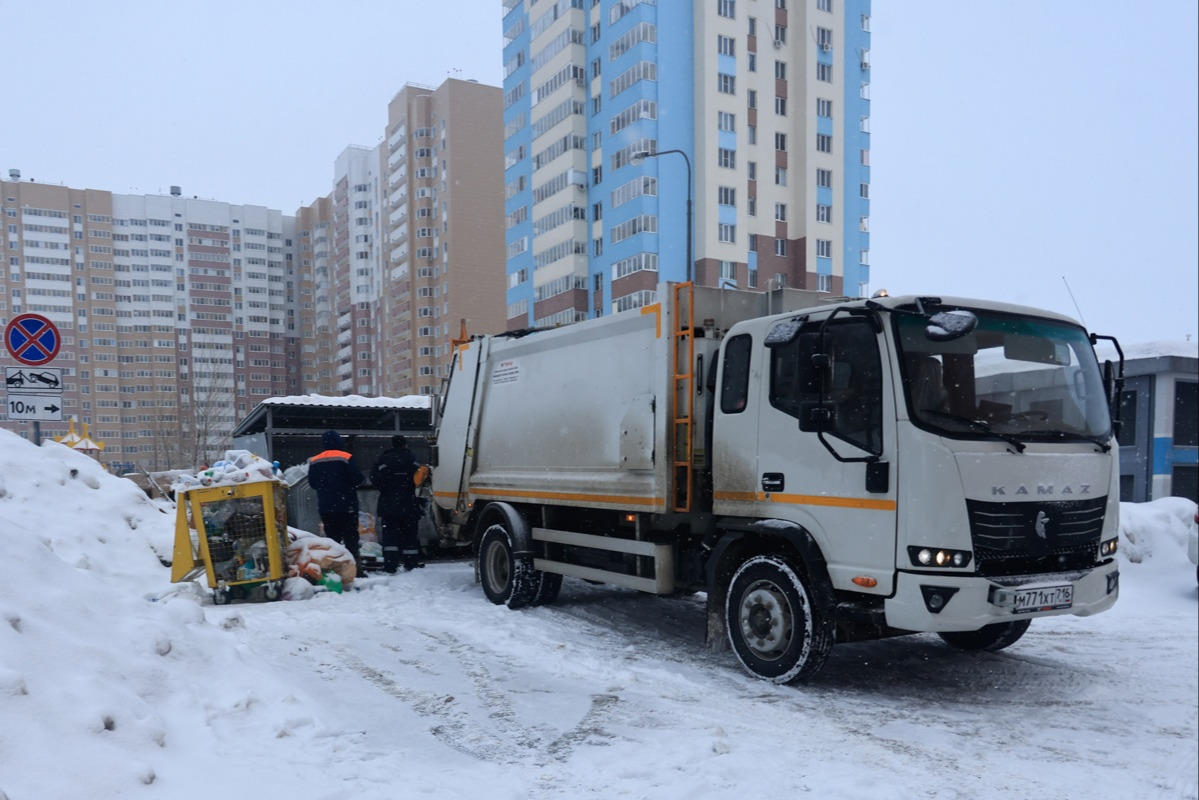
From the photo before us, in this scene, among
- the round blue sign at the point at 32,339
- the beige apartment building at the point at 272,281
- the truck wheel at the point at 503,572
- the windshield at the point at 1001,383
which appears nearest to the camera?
the windshield at the point at 1001,383

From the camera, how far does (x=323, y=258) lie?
91.3 meters

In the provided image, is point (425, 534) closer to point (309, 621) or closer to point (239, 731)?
point (309, 621)

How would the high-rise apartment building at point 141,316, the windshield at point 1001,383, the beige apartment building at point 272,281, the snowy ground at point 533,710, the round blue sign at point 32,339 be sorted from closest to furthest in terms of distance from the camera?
the snowy ground at point 533,710 < the windshield at point 1001,383 < the round blue sign at point 32,339 < the high-rise apartment building at point 141,316 < the beige apartment building at point 272,281

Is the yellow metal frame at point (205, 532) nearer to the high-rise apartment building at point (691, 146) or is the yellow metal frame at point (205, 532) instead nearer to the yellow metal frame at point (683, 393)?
the yellow metal frame at point (683, 393)

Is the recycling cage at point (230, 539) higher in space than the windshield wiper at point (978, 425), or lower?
lower

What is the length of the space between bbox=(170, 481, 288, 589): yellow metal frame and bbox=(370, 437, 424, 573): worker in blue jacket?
199 centimetres

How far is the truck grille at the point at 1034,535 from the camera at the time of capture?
495cm

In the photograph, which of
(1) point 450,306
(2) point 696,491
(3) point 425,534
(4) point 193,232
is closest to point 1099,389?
(2) point 696,491

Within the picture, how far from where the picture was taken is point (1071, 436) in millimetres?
5332

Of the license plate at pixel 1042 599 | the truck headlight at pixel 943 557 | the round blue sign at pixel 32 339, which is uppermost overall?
the round blue sign at pixel 32 339

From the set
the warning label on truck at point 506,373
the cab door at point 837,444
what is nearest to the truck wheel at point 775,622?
the cab door at point 837,444

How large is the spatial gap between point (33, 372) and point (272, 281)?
79875 millimetres

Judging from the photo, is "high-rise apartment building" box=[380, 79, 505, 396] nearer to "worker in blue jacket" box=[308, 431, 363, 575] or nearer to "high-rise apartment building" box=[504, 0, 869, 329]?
"high-rise apartment building" box=[504, 0, 869, 329]

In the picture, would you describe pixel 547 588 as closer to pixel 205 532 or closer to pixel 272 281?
pixel 205 532
